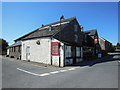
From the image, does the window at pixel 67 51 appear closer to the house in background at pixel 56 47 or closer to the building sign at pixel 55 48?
the house in background at pixel 56 47

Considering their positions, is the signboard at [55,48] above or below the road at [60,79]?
above

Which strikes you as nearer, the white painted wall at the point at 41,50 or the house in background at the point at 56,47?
the house in background at the point at 56,47

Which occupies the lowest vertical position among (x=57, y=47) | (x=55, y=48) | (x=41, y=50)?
(x=41, y=50)

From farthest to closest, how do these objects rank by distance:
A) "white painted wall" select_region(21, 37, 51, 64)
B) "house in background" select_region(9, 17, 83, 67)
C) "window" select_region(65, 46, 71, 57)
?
"white painted wall" select_region(21, 37, 51, 64) → "window" select_region(65, 46, 71, 57) → "house in background" select_region(9, 17, 83, 67)

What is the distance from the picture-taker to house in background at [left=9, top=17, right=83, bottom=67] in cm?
1473

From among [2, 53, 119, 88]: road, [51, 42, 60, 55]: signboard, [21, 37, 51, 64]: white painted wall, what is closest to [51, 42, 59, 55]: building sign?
[51, 42, 60, 55]: signboard

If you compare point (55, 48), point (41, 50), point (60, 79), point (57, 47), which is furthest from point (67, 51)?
point (60, 79)

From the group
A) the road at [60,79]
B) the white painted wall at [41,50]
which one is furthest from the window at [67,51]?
the road at [60,79]

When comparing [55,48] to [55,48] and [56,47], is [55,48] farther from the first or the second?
[56,47]

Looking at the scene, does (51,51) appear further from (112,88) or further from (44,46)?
(112,88)

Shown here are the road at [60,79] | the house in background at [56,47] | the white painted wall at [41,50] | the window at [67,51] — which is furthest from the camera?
the white painted wall at [41,50]

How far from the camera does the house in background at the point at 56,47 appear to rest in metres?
14.7

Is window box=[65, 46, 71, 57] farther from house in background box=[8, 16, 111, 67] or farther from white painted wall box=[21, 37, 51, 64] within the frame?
white painted wall box=[21, 37, 51, 64]

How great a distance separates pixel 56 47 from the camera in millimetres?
14914
